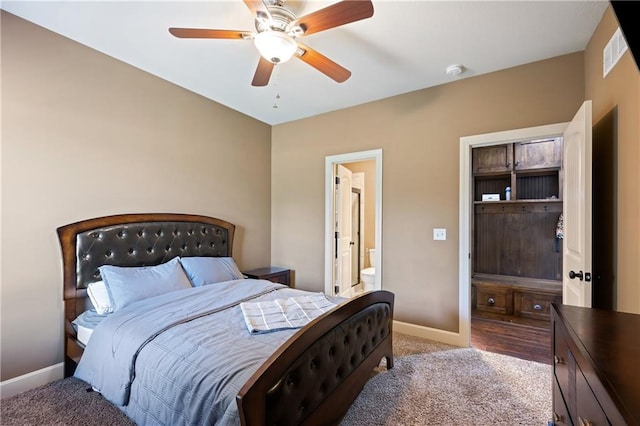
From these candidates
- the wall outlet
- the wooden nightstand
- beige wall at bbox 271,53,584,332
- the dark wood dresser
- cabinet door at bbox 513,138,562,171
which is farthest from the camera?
cabinet door at bbox 513,138,562,171

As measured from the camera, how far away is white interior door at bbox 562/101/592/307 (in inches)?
76.0

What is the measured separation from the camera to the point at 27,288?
217 cm

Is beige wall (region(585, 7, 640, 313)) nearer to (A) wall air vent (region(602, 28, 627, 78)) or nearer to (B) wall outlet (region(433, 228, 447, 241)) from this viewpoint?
(A) wall air vent (region(602, 28, 627, 78))

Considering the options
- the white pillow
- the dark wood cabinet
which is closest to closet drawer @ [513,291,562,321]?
the dark wood cabinet

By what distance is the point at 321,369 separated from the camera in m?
1.53

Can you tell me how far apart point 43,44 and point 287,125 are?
267cm

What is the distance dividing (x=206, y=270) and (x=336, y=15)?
2471 mm

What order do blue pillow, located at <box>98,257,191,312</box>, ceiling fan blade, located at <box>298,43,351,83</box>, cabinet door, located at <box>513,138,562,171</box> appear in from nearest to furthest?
ceiling fan blade, located at <box>298,43,351,83</box> → blue pillow, located at <box>98,257,191,312</box> → cabinet door, located at <box>513,138,562,171</box>

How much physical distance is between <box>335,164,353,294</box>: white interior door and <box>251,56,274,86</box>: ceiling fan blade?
193cm

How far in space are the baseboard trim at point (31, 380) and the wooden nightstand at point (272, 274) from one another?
1.92m

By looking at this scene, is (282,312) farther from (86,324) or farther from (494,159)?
(494,159)

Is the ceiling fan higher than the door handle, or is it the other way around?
the ceiling fan

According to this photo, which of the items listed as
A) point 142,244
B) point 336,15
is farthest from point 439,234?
point 142,244

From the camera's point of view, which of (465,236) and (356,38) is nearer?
(356,38)
